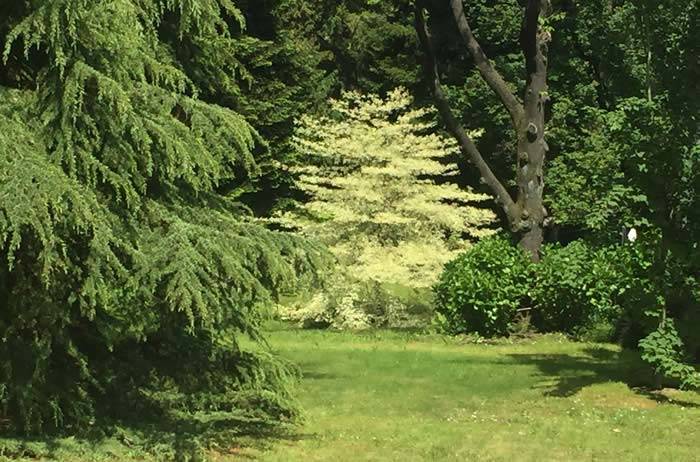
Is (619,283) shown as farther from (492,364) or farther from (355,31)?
(355,31)

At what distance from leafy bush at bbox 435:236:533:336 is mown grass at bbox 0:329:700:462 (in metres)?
1.64

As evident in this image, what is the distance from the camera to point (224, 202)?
9711mm

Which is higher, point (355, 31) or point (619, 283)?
point (355, 31)

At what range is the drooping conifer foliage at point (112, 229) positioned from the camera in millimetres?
7445

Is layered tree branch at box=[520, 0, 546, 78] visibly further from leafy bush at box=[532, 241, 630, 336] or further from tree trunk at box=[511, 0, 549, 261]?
leafy bush at box=[532, 241, 630, 336]

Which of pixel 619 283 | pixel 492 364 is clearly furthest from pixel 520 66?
pixel 619 283

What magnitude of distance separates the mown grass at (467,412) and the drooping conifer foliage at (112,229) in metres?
0.83

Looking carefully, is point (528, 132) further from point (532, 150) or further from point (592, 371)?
point (592, 371)

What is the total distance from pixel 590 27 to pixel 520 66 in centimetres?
549

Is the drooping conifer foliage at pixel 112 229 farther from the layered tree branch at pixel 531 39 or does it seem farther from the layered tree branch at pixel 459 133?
the layered tree branch at pixel 459 133

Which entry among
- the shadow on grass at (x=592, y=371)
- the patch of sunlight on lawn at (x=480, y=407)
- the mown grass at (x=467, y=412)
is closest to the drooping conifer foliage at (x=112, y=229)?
the mown grass at (x=467, y=412)

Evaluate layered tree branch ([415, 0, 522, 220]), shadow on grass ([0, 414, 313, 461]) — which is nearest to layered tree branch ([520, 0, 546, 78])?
layered tree branch ([415, 0, 522, 220])

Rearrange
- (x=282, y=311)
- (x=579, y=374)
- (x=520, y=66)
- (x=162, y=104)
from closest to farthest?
(x=162, y=104)
(x=579, y=374)
(x=282, y=311)
(x=520, y=66)

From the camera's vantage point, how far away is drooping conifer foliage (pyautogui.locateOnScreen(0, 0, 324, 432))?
7.45 m
